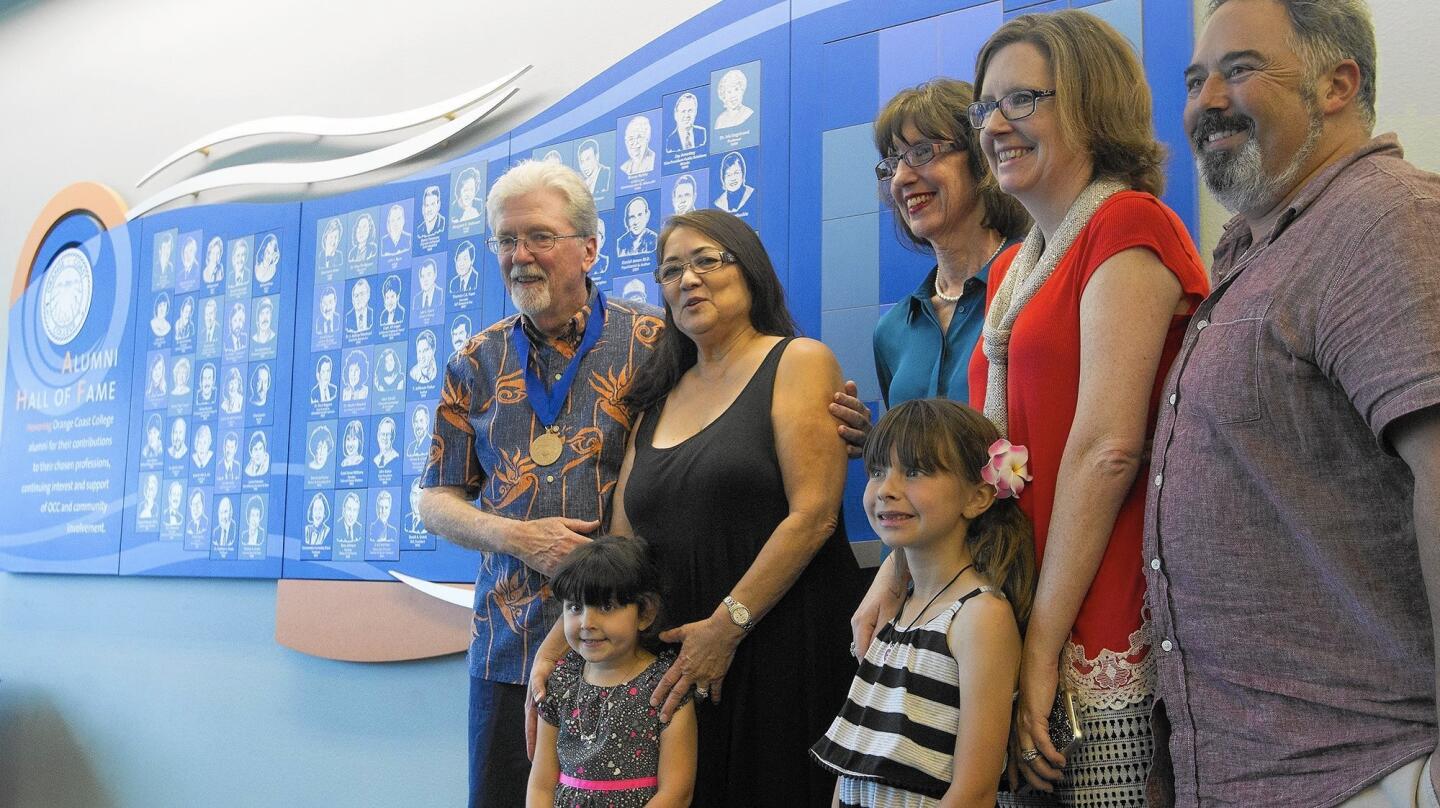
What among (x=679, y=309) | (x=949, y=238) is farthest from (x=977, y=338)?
(x=679, y=309)

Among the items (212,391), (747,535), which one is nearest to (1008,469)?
(747,535)

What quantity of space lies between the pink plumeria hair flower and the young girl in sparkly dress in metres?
0.72

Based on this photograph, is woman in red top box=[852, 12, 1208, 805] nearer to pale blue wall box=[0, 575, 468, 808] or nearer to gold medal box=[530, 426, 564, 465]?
gold medal box=[530, 426, 564, 465]

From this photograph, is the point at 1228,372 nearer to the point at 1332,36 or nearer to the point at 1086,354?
the point at 1086,354

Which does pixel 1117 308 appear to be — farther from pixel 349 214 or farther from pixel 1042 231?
pixel 349 214

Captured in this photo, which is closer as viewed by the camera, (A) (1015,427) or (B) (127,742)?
(A) (1015,427)

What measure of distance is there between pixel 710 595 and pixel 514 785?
679 millimetres

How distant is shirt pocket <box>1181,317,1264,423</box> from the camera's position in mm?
1291

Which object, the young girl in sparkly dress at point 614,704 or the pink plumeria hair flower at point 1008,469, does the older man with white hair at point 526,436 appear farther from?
the pink plumeria hair flower at point 1008,469

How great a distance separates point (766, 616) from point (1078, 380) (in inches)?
31.0

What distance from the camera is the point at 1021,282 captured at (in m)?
1.69

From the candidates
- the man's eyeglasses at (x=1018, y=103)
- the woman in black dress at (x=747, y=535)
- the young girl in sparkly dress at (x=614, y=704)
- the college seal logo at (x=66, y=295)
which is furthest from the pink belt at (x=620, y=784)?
the college seal logo at (x=66, y=295)

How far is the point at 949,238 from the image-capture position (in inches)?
86.4

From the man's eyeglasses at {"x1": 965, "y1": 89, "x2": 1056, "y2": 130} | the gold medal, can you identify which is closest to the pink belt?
the gold medal
